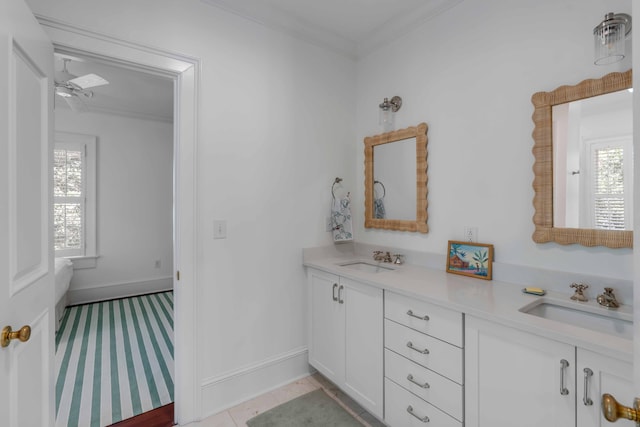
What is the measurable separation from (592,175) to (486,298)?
2.47ft

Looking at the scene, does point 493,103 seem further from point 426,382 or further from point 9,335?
point 9,335

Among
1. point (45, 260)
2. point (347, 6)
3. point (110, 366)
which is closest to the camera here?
point (45, 260)

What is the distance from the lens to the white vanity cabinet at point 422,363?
1.34 m

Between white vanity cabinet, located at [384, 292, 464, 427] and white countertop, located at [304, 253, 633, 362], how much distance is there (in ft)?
0.20

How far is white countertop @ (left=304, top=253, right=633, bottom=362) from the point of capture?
0.97 m

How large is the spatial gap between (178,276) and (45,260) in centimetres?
66

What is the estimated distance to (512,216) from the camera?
1675 mm

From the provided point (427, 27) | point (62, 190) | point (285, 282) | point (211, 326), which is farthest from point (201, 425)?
point (62, 190)

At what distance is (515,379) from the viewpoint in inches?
45.1

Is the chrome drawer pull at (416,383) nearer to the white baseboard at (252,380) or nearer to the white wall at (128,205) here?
A: the white baseboard at (252,380)

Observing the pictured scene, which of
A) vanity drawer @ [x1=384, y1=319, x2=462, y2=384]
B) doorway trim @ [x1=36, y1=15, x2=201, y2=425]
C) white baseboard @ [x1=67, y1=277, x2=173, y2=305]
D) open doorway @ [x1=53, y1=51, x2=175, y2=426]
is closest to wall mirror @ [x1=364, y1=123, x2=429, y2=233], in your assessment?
vanity drawer @ [x1=384, y1=319, x2=462, y2=384]

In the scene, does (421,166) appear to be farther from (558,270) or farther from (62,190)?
(62,190)

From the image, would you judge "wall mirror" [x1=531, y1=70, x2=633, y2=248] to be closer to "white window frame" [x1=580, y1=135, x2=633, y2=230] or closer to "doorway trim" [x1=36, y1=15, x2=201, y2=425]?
"white window frame" [x1=580, y1=135, x2=633, y2=230]

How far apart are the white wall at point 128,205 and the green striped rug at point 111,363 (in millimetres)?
464
